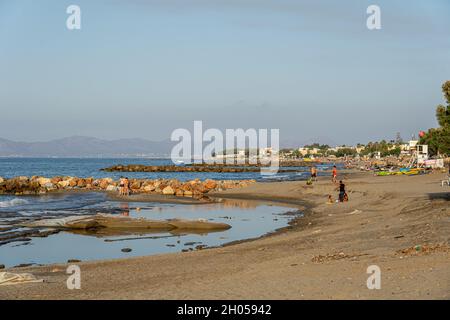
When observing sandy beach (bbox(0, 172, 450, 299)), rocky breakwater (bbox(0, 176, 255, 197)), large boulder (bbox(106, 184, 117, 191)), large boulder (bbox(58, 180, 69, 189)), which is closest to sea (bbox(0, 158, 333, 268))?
sandy beach (bbox(0, 172, 450, 299))

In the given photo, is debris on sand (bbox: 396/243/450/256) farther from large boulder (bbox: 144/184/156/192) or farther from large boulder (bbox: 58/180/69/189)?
large boulder (bbox: 58/180/69/189)

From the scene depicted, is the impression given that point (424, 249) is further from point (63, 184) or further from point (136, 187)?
point (63, 184)

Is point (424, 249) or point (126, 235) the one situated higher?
point (424, 249)

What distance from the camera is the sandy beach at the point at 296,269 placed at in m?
10.2

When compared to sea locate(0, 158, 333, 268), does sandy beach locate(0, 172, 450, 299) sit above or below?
above

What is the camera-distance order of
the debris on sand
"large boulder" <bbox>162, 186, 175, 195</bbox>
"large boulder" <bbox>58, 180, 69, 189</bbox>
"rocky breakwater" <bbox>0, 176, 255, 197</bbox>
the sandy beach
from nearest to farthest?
the sandy beach → the debris on sand → "large boulder" <bbox>162, 186, 175, 195</bbox> → "rocky breakwater" <bbox>0, 176, 255, 197</bbox> → "large boulder" <bbox>58, 180, 69, 189</bbox>

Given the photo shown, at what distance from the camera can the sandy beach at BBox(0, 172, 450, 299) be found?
10.2 metres

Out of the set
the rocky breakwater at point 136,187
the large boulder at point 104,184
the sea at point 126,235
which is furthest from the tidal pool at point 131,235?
the large boulder at point 104,184

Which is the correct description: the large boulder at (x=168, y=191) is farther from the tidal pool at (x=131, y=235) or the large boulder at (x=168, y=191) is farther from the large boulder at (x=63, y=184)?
the large boulder at (x=63, y=184)

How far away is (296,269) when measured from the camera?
12422mm

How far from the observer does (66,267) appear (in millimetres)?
15117

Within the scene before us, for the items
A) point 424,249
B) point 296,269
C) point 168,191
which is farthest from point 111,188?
point 424,249

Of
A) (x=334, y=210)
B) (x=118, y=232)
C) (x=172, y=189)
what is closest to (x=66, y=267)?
(x=118, y=232)

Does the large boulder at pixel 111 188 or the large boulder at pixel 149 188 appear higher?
the large boulder at pixel 149 188
